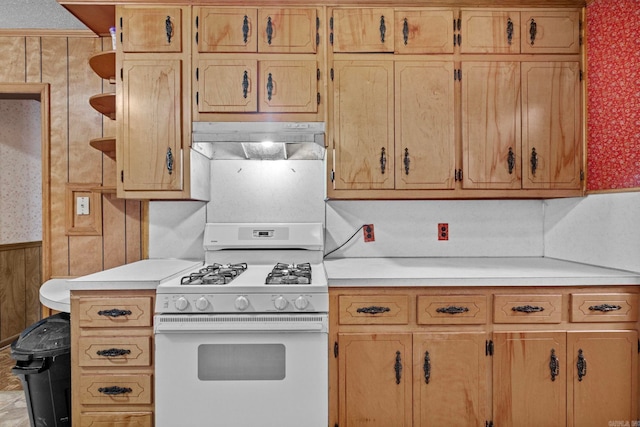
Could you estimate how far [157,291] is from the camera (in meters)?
1.79

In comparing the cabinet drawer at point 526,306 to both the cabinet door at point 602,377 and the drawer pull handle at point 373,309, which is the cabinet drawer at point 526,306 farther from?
the drawer pull handle at point 373,309

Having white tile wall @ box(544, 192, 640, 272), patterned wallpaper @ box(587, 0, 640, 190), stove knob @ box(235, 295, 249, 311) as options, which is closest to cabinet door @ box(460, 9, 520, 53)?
patterned wallpaper @ box(587, 0, 640, 190)

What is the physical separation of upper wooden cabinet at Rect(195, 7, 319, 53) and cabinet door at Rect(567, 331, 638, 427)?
208 cm

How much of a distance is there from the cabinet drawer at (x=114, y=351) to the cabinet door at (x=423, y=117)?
1558 millimetres

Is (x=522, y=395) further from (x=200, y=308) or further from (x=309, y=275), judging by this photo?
(x=200, y=308)

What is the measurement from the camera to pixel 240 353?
5.86 feet

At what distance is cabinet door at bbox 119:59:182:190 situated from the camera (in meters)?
2.20

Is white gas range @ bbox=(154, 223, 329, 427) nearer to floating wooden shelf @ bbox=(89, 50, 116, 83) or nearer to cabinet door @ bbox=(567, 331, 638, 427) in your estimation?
cabinet door @ bbox=(567, 331, 638, 427)

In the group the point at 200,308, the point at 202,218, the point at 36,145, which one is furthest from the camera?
the point at 36,145

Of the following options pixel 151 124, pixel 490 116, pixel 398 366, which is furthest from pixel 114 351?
pixel 490 116

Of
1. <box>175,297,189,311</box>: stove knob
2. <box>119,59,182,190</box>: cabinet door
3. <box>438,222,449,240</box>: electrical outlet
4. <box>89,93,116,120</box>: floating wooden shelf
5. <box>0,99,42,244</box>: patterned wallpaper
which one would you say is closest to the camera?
<box>175,297,189,311</box>: stove knob

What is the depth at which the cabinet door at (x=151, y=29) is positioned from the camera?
2199mm

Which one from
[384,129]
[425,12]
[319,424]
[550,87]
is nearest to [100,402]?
[319,424]

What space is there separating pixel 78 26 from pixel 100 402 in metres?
2.38
